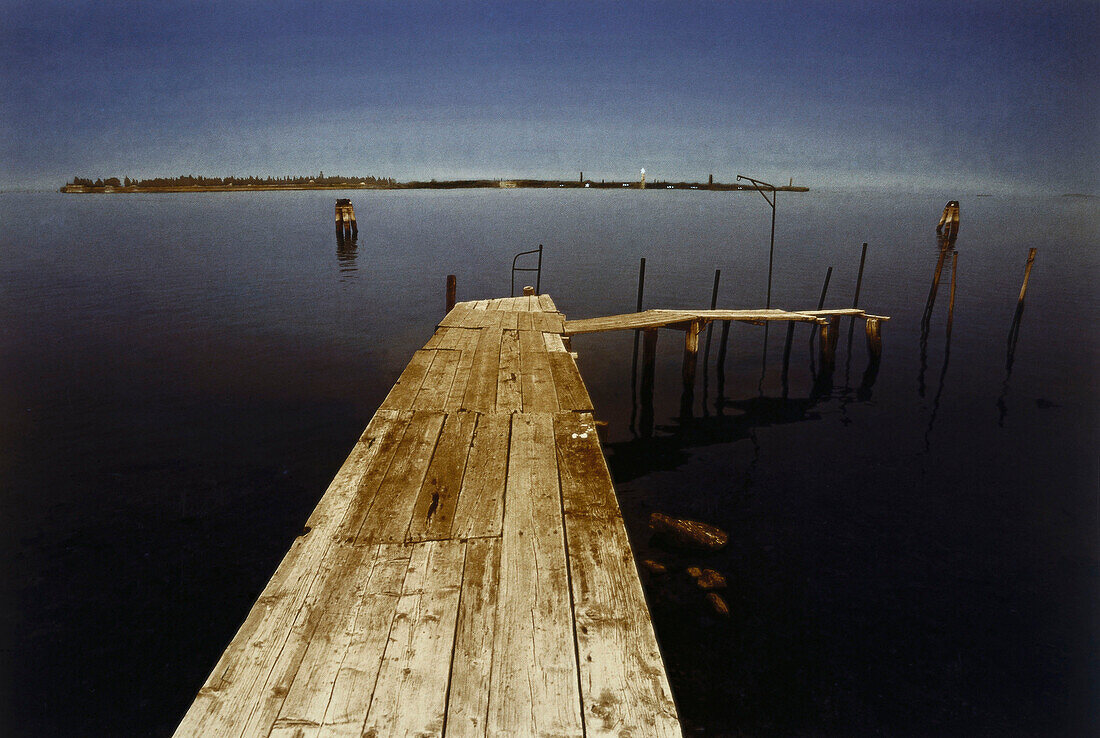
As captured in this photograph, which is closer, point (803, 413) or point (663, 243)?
point (803, 413)

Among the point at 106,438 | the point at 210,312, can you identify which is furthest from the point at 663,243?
the point at 106,438

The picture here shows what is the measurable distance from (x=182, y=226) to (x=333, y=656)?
87642 mm

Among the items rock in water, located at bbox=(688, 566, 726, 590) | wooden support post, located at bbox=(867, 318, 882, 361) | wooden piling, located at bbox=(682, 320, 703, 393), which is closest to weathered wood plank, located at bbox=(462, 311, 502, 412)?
rock in water, located at bbox=(688, 566, 726, 590)

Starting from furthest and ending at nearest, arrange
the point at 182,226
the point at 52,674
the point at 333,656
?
the point at 182,226
the point at 52,674
the point at 333,656

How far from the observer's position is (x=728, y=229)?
81188 mm

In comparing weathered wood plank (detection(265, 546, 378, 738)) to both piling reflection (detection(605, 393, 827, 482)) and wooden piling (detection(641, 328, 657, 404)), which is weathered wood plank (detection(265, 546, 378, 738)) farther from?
wooden piling (detection(641, 328, 657, 404))

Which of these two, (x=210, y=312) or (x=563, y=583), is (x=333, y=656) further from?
(x=210, y=312)

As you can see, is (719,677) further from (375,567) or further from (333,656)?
(333,656)

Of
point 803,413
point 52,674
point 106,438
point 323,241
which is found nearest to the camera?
point 52,674

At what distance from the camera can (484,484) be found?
492cm

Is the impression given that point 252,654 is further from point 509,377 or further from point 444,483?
point 509,377

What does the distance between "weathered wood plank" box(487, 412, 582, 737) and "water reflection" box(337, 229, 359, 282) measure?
34.9m

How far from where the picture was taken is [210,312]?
25.7 metres

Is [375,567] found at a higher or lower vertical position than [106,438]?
higher
